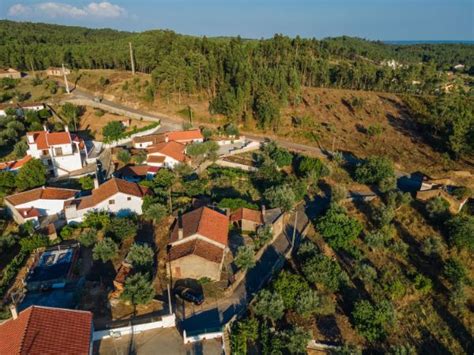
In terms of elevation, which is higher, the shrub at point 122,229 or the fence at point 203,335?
the shrub at point 122,229

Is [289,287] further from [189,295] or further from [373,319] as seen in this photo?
[189,295]

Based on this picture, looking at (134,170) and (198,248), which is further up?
(198,248)

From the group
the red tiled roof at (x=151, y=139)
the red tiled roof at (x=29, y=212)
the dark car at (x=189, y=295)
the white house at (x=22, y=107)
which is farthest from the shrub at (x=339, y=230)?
the white house at (x=22, y=107)

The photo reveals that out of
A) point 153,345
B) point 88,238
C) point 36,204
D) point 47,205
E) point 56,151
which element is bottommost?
point 153,345

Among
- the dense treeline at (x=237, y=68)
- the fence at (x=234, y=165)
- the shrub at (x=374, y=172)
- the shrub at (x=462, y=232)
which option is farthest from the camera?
the dense treeline at (x=237, y=68)

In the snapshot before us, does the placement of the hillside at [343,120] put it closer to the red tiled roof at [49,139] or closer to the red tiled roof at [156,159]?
the red tiled roof at [156,159]

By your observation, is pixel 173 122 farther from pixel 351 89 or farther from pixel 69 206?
pixel 351 89

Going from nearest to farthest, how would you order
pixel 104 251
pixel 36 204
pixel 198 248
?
pixel 198 248 → pixel 104 251 → pixel 36 204

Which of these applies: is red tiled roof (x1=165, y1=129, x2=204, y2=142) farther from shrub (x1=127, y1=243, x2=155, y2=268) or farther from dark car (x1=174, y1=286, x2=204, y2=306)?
dark car (x1=174, y1=286, x2=204, y2=306)

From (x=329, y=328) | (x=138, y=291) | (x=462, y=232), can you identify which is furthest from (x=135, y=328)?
(x=462, y=232)
